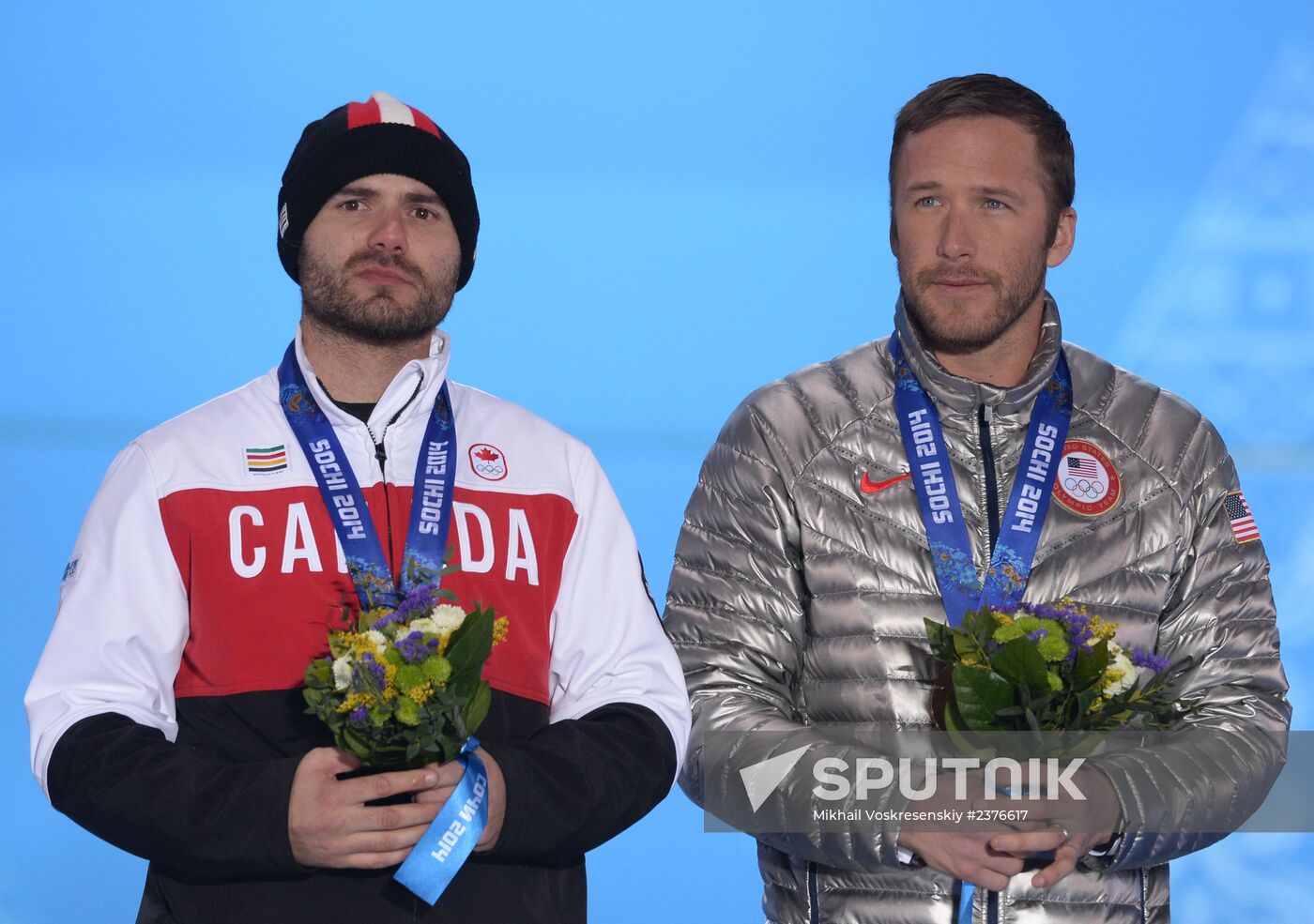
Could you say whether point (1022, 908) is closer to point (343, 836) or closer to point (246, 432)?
point (343, 836)

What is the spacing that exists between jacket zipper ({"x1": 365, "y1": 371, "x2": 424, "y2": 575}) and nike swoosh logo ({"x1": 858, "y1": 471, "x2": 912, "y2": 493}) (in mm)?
672

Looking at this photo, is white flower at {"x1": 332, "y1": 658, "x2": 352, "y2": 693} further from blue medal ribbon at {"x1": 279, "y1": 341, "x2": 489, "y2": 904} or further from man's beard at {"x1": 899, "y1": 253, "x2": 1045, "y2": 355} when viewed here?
man's beard at {"x1": 899, "y1": 253, "x2": 1045, "y2": 355}

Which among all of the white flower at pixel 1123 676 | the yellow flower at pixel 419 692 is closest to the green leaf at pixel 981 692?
the white flower at pixel 1123 676

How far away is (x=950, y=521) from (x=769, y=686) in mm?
358

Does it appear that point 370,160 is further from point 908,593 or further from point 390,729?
point 908,593

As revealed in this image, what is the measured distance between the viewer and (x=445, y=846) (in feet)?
6.74

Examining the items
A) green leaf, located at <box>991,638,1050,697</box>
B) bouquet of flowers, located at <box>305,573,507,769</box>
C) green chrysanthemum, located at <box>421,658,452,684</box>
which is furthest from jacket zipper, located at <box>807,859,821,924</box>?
green chrysanthemum, located at <box>421,658,452,684</box>

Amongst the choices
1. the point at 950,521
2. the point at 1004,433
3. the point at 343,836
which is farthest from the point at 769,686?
the point at 343,836

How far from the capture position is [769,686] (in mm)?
2545

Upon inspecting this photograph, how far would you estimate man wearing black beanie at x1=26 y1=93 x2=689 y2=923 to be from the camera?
2062 millimetres

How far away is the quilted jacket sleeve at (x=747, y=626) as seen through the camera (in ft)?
7.98

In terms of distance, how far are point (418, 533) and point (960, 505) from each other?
81 cm

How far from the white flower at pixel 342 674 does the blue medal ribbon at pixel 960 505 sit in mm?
897

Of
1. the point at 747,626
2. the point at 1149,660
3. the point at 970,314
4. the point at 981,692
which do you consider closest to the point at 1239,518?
the point at 1149,660
